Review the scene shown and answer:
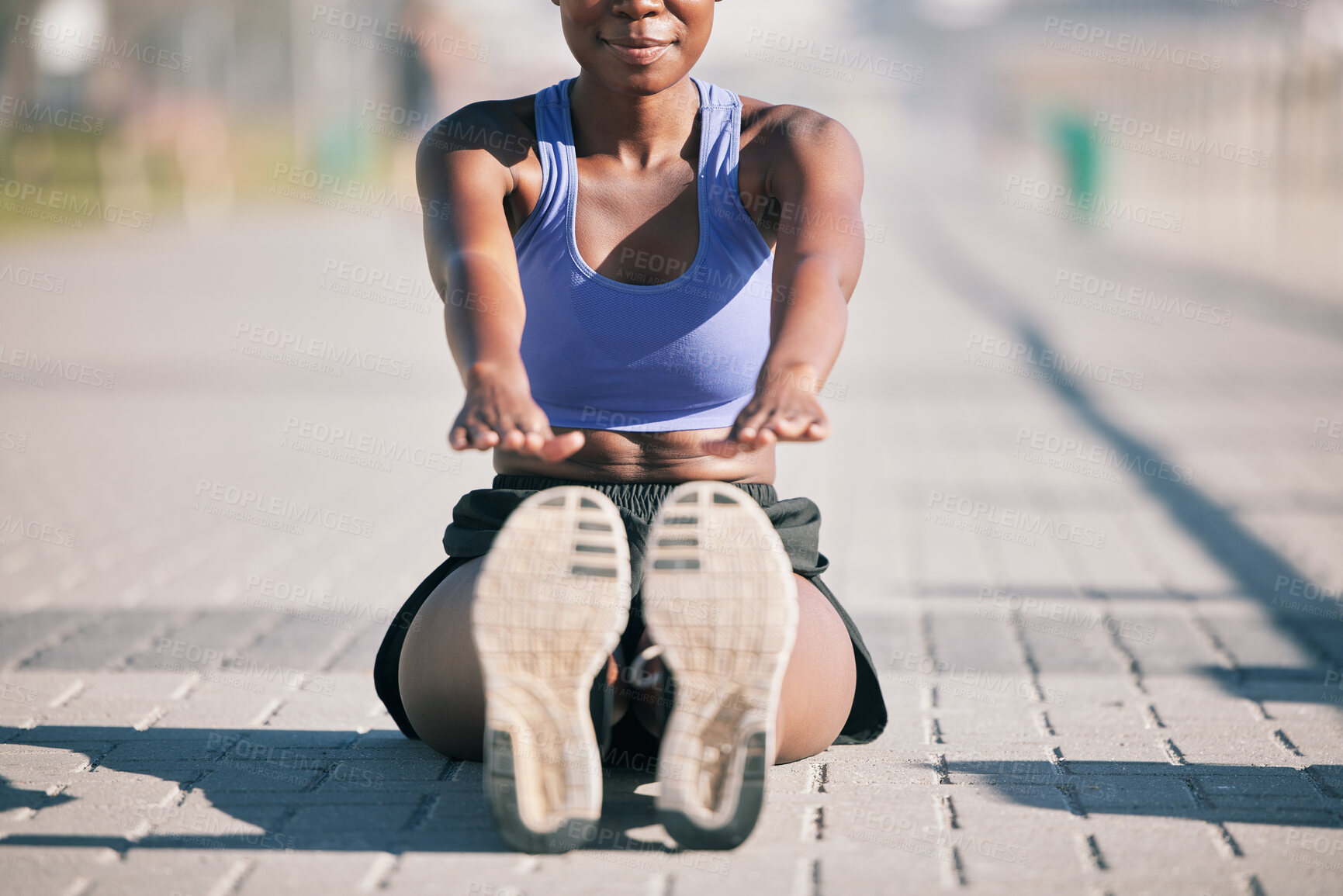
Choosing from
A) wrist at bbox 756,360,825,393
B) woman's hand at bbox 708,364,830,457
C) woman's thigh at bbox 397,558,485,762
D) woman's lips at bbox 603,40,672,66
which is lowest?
woman's thigh at bbox 397,558,485,762

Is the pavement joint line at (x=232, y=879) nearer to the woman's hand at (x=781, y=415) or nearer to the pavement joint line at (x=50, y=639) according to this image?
the woman's hand at (x=781, y=415)

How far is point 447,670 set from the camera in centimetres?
279

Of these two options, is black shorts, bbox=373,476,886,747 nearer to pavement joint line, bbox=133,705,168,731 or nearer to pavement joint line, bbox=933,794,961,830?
pavement joint line, bbox=933,794,961,830

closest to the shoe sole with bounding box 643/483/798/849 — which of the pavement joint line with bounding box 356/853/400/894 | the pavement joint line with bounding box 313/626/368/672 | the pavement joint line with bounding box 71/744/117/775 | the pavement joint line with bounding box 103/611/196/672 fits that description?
the pavement joint line with bounding box 356/853/400/894

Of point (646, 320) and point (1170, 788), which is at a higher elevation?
point (646, 320)

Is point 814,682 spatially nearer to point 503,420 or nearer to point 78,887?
point 503,420

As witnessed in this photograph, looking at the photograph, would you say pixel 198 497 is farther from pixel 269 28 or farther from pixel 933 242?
pixel 269 28

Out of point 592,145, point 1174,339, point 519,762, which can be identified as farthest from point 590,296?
point 1174,339

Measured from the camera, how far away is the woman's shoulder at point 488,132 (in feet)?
9.02

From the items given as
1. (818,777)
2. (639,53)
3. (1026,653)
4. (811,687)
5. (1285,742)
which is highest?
(639,53)

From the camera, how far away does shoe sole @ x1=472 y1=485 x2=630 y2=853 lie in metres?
2.30

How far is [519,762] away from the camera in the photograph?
2.32 metres

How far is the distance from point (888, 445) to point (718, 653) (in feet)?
18.9

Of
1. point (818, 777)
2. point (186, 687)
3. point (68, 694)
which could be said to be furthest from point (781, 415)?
point (68, 694)
